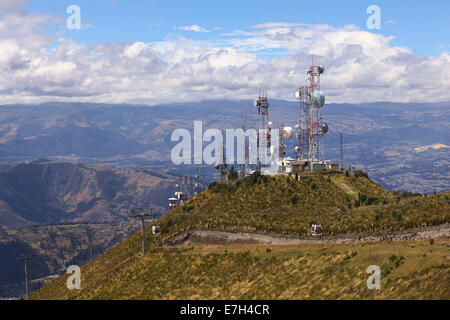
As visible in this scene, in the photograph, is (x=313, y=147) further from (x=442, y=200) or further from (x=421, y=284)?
(x=421, y=284)

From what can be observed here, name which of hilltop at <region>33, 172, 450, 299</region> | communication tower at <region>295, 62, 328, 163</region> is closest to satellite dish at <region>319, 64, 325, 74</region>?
communication tower at <region>295, 62, 328, 163</region>

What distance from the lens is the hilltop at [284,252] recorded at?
1757 inches

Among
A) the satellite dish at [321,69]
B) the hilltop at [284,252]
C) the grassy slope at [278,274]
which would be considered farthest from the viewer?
the satellite dish at [321,69]

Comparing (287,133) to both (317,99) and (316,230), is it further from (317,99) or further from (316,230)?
(316,230)

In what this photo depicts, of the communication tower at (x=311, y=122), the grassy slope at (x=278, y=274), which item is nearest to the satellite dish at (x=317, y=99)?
the communication tower at (x=311, y=122)

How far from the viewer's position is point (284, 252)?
6150cm

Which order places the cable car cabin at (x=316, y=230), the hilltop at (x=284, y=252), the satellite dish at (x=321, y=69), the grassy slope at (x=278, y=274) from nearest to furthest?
the grassy slope at (x=278, y=274), the hilltop at (x=284, y=252), the cable car cabin at (x=316, y=230), the satellite dish at (x=321, y=69)

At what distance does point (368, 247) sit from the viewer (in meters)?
55.2

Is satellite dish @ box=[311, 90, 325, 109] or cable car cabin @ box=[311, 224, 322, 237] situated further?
satellite dish @ box=[311, 90, 325, 109]

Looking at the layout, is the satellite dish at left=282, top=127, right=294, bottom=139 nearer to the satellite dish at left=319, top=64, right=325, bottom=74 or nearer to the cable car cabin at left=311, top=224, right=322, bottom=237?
the satellite dish at left=319, top=64, right=325, bottom=74

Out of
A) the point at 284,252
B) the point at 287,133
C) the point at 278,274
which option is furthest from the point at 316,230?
the point at 287,133

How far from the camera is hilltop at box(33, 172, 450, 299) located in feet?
146

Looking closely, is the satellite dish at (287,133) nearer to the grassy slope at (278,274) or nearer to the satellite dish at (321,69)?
the satellite dish at (321,69)
